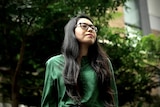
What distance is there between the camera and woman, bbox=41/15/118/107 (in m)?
2.91

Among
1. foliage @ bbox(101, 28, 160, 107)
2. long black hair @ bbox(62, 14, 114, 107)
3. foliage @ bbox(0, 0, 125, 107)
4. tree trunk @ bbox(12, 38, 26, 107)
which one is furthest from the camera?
foliage @ bbox(101, 28, 160, 107)

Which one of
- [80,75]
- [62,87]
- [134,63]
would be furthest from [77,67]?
[134,63]

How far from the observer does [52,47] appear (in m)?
8.23

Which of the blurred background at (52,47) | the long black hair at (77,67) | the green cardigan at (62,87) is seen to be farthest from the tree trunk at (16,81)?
the green cardigan at (62,87)

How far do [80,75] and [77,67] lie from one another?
0.06 m

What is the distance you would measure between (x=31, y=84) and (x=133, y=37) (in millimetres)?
2478

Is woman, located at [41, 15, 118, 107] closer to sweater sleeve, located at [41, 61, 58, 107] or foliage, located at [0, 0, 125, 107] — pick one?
sweater sleeve, located at [41, 61, 58, 107]

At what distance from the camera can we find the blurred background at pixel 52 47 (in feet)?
24.6

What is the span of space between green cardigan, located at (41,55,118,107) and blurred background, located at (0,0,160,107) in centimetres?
432

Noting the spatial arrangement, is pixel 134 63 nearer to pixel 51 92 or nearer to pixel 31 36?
pixel 31 36

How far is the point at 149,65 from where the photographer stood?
31.9ft

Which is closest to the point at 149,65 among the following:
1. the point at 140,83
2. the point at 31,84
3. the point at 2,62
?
the point at 140,83

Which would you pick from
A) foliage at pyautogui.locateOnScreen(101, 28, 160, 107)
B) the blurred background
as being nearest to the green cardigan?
the blurred background

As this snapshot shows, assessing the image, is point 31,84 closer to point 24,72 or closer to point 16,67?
point 24,72
